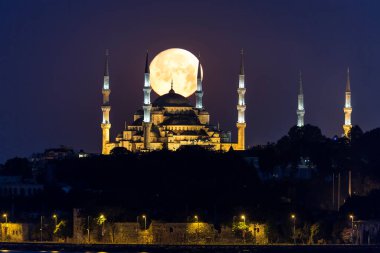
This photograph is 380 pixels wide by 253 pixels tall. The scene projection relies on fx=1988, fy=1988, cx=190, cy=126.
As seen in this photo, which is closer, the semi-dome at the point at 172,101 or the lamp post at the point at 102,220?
the lamp post at the point at 102,220

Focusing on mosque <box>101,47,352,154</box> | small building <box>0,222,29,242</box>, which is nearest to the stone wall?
small building <box>0,222,29,242</box>

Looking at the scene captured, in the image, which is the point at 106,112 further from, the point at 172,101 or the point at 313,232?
the point at 313,232

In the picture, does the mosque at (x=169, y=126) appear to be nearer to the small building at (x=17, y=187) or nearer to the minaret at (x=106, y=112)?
the minaret at (x=106, y=112)

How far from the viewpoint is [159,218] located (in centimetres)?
10831

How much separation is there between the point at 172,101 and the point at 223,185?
32.4m

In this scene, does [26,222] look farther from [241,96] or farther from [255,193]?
[241,96]

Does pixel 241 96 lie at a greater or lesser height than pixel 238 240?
greater

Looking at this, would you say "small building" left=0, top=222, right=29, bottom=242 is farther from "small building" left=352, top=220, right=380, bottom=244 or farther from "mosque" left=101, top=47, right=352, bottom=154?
"mosque" left=101, top=47, right=352, bottom=154

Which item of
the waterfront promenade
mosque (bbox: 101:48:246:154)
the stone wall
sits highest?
mosque (bbox: 101:48:246:154)

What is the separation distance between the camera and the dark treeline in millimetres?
108812

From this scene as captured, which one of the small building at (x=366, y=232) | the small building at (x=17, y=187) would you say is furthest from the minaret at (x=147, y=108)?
the small building at (x=366, y=232)

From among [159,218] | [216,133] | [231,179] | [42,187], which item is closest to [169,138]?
[216,133]

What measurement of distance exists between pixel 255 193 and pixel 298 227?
30.4 feet

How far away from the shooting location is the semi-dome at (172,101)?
147500mm
